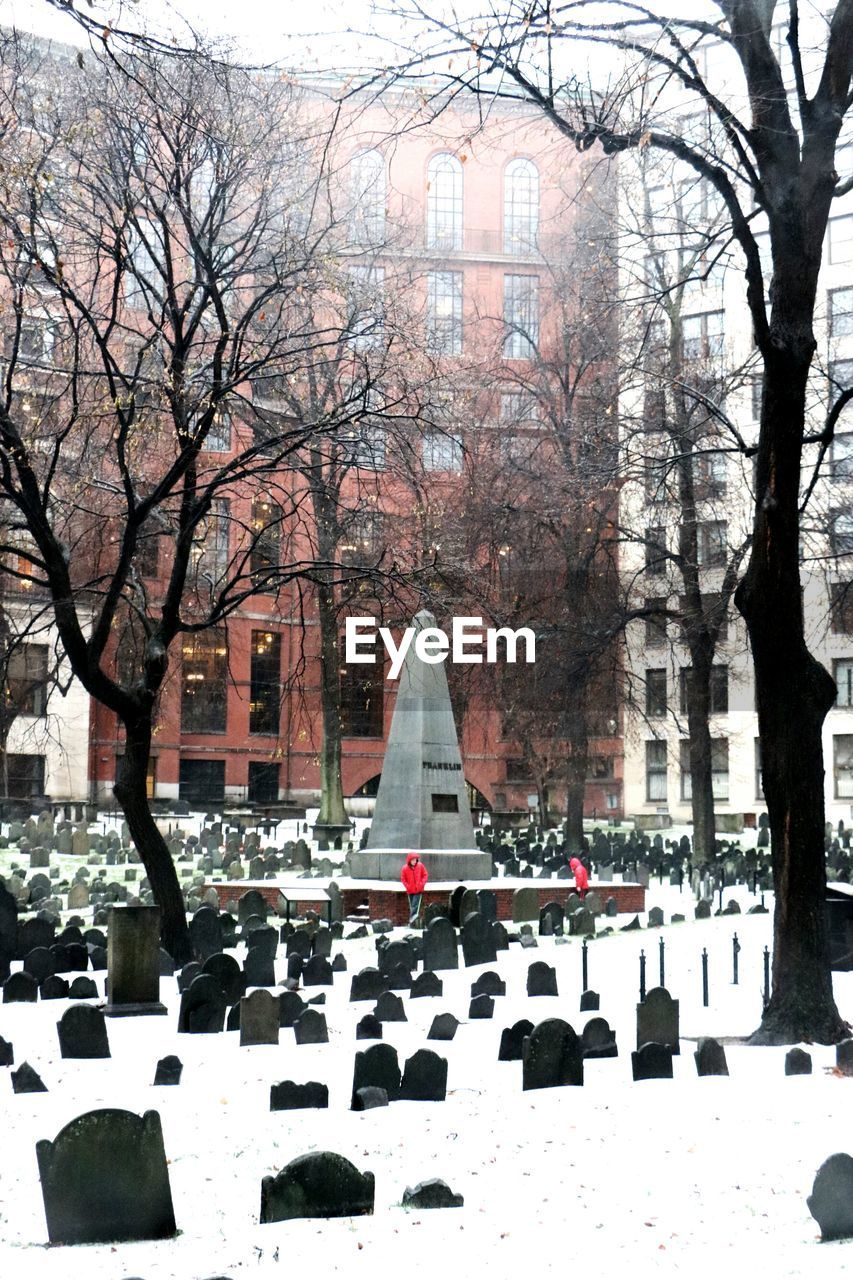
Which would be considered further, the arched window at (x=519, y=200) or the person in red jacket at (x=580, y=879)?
the arched window at (x=519, y=200)

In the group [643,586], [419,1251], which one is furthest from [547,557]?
[419,1251]

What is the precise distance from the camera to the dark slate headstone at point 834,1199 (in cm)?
615

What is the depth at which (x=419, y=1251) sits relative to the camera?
602 centimetres

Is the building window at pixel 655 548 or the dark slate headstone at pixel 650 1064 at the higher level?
the building window at pixel 655 548

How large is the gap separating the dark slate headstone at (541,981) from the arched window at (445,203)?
48170mm

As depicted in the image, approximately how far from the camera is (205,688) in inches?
2100

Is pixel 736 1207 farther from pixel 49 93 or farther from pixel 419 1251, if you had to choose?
pixel 49 93

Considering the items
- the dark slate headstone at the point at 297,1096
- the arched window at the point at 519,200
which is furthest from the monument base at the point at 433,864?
the arched window at the point at 519,200

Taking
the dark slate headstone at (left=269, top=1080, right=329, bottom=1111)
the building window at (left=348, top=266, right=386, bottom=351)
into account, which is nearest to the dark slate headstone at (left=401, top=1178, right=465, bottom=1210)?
the dark slate headstone at (left=269, top=1080, right=329, bottom=1111)

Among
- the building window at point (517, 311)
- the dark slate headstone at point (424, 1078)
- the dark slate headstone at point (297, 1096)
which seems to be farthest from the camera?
the building window at point (517, 311)

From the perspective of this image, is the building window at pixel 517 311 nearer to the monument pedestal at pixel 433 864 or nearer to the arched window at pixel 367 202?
the arched window at pixel 367 202

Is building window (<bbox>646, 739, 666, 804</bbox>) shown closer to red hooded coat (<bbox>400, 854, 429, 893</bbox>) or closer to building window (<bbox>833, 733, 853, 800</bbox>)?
building window (<bbox>833, 733, 853, 800</bbox>)

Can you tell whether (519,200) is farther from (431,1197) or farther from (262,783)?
(431,1197)

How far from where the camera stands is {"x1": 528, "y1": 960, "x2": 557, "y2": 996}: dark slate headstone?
1420 centimetres
